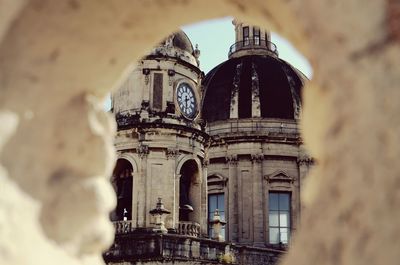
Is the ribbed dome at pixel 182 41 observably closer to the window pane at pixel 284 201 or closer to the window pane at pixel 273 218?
the window pane at pixel 284 201

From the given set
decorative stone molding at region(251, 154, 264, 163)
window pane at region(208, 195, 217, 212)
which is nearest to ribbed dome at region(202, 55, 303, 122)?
decorative stone molding at region(251, 154, 264, 163)

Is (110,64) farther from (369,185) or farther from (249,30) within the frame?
→ (249,30)

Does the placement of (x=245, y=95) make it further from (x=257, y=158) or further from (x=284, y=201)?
(x=284, y=201)

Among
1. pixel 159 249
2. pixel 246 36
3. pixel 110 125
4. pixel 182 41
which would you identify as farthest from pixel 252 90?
pixel 110 125

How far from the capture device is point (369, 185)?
238 cm

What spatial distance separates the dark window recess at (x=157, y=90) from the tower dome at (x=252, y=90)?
29.7ft

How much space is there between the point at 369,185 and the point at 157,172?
2345 cm

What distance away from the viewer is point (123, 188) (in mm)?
26703

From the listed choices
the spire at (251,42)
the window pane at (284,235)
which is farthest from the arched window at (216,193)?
the spire at (251,42)

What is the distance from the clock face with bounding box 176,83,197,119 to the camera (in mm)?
27234

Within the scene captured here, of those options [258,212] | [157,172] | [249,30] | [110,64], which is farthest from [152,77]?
[110,64]

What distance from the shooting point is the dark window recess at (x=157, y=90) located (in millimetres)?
26500

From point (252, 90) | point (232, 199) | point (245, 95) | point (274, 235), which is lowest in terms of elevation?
point (274, 235)

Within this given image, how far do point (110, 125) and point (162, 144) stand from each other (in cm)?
2215
